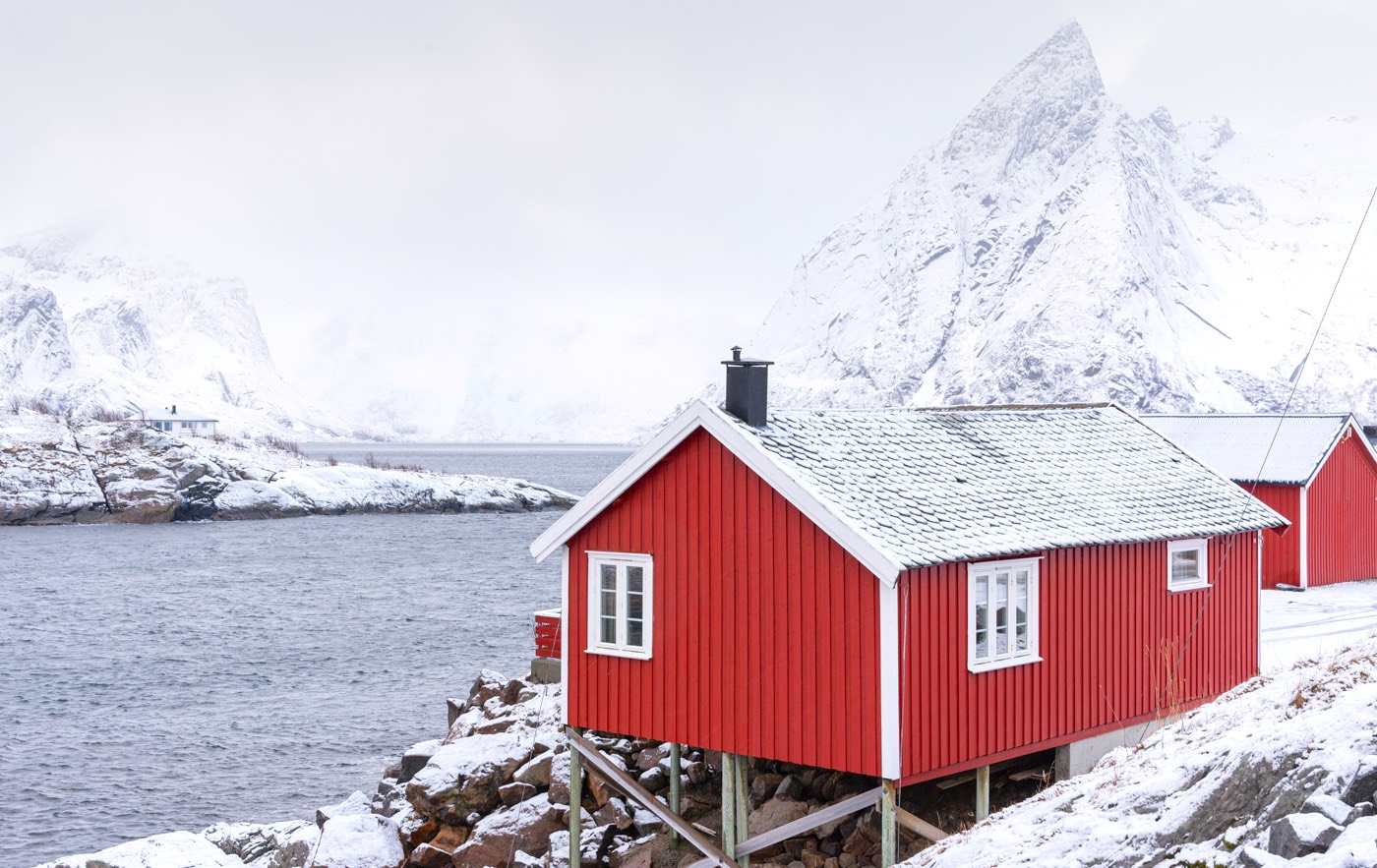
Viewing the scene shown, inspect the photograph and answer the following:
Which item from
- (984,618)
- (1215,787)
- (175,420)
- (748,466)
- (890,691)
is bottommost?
(890,691)

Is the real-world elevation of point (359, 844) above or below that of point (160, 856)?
above

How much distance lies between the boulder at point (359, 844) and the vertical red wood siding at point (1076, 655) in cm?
889

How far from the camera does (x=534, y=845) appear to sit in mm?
19812

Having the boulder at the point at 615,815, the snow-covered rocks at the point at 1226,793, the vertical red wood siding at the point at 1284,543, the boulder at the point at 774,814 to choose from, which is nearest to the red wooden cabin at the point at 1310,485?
the vertical red wood siding at the point at 1284,543

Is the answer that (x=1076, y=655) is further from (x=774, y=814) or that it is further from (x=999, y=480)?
(x=774, y=814)

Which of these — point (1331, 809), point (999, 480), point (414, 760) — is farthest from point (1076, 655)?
point (414, 760)

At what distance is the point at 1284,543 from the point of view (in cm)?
3384

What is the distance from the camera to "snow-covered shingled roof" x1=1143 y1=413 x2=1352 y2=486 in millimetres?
33969

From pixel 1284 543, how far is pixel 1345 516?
2.60 meters

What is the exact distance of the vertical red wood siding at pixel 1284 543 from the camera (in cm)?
3353

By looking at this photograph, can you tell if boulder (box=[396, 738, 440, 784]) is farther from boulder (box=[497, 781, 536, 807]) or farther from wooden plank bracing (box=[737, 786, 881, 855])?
wooden plank bracing (box=[737, 786, 881, 855])

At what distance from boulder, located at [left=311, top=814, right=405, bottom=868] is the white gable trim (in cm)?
533

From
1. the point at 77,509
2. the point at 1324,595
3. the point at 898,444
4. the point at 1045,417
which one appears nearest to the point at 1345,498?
the point at 1324,595

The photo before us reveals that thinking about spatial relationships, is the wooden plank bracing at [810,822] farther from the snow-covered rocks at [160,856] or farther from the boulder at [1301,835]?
the snow-covered rocks at [160,856]
